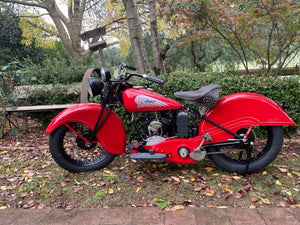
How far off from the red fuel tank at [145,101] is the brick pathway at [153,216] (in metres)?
1.05

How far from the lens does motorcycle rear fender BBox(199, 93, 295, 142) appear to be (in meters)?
2.48

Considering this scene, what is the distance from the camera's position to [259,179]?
8.37 feet

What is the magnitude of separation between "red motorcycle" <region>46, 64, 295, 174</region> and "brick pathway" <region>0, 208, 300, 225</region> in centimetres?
65

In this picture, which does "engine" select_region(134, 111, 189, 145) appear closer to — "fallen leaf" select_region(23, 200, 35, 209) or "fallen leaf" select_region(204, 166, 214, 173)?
"fallen leaf" select_region(204, 166, 214, 173)

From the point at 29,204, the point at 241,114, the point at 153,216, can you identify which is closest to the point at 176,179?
the point at 153,216

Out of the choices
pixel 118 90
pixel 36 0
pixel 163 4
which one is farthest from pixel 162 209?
pixel 36 0

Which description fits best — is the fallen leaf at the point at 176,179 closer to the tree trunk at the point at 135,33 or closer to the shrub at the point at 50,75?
the tree trunk at the point at 135,33

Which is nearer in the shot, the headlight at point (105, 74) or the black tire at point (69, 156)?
the headlight at point (105, 74)

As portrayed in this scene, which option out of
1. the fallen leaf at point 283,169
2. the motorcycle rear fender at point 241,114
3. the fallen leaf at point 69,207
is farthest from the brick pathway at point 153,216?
the motorcycle rear fender at point 241,114

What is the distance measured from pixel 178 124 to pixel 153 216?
39.9 inches

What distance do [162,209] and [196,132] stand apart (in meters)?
0.97

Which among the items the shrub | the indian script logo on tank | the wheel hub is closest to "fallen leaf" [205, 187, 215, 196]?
the indian script logo on tank

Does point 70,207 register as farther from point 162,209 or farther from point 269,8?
point 269,8

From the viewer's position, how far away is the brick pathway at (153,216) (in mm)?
1921
